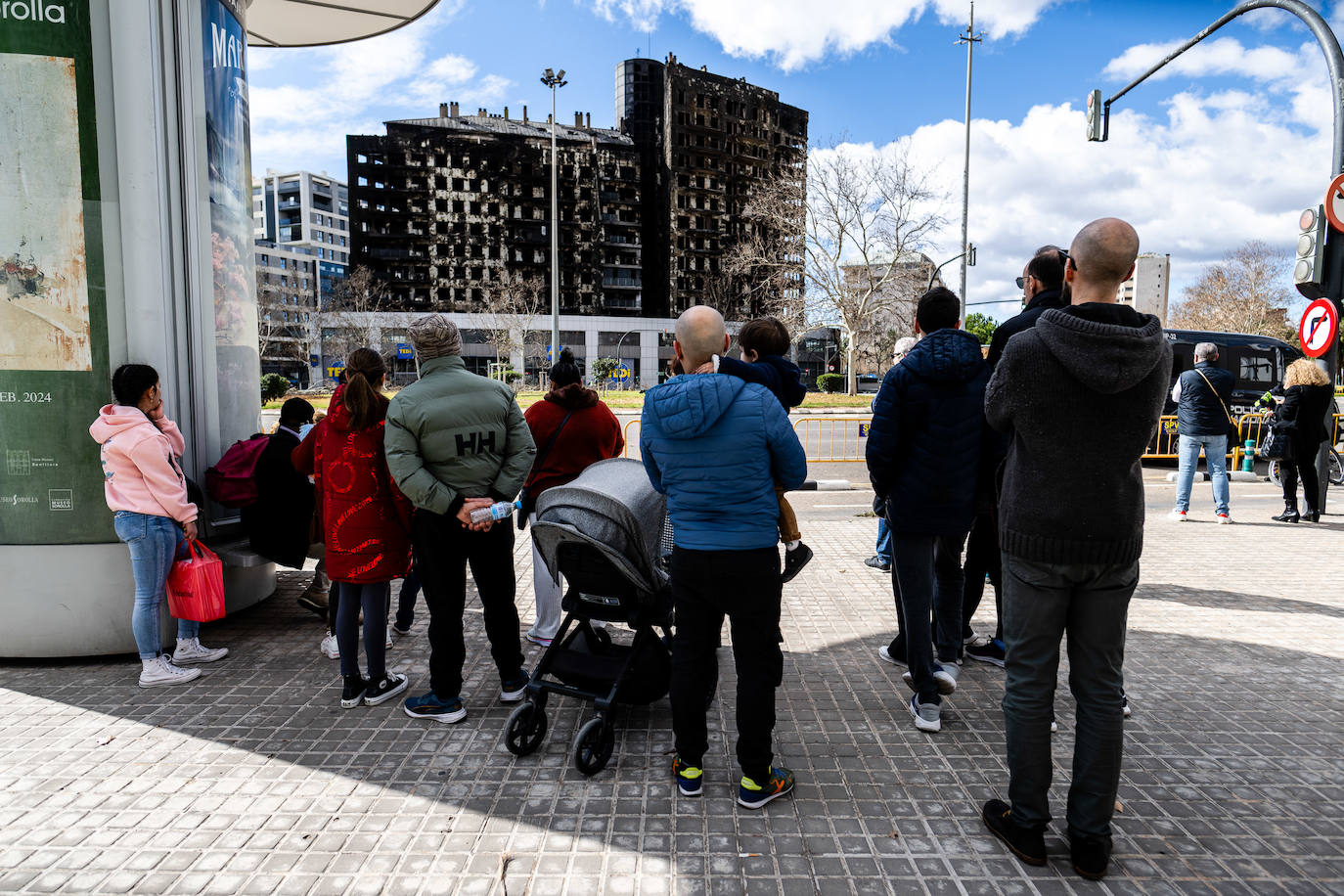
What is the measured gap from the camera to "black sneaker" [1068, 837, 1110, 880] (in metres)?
2.86

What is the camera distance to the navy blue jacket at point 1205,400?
952 centimetres

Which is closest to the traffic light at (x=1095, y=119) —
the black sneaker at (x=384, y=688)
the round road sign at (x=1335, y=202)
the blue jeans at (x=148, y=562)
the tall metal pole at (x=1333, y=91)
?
the tall metal pole at (x=1333, y=91)

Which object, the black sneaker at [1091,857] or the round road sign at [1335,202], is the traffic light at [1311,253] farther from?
the black sneaker at [1091,857]

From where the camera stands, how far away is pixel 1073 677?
2.96 meters

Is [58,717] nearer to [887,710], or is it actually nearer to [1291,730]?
[887,710]

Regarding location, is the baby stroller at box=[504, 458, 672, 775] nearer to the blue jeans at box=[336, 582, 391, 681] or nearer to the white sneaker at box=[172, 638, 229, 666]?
the blue jeans at box=[336, 582, 391, 681]

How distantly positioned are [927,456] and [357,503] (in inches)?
118

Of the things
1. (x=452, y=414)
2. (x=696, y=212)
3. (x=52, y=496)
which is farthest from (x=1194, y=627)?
(x=696, y=212)

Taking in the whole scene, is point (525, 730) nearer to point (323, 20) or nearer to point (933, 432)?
point (933, 432)

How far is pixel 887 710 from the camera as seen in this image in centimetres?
434

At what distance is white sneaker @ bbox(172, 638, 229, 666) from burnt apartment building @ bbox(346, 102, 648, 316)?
75.5 meters

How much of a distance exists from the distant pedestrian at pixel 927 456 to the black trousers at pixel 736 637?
1.11 meters

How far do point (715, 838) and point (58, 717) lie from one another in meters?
3.62

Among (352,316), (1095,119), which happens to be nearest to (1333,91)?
(1095,119)
